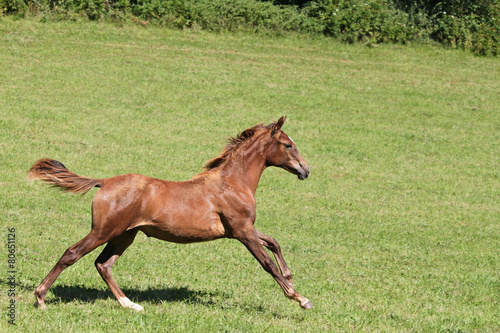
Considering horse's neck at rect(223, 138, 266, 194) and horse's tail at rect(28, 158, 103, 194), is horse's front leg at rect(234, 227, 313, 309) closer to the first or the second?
horse's neck at rect(223, 138, 266, 194)

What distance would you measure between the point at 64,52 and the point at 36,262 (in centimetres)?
1919

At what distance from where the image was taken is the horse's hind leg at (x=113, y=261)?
7280 millimetres

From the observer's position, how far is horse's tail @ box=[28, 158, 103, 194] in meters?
7.29

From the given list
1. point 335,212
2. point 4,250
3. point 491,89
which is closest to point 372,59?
point 491,89

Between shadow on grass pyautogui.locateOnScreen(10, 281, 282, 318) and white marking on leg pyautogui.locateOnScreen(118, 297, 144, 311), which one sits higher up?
white marking on leg pyautogui.locateOnScreen(118, 297, 144, 311)

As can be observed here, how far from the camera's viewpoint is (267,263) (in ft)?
24.5

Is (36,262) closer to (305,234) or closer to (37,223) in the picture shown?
(37,223)

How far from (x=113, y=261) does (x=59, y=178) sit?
121 centimetres

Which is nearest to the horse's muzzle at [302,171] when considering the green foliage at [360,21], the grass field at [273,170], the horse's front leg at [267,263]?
the horse's front leg at [267,263]

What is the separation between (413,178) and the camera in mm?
18484

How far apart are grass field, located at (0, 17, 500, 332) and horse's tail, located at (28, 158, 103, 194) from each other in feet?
4.44

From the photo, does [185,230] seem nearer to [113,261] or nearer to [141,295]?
[113,261]

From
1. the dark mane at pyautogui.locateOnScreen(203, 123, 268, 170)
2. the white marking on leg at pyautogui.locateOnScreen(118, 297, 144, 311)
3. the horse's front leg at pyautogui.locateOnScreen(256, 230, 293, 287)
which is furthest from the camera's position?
the dark mane at pyautogui.locateOnScreen(203, 123, 268, 170)

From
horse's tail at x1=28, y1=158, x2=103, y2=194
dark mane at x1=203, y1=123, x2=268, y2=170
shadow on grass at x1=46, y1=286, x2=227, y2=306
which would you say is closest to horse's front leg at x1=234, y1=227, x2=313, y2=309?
shadow on grass at x1=46, y1=286, x2=227, y2=306
